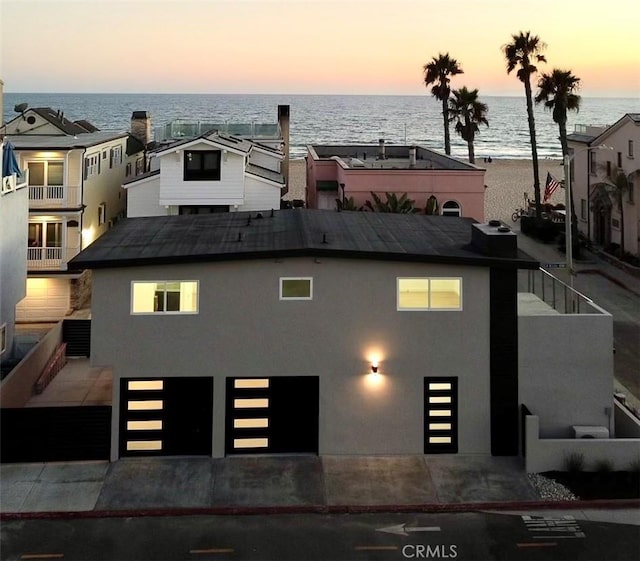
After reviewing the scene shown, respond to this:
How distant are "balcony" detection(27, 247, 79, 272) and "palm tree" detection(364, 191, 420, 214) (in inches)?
554

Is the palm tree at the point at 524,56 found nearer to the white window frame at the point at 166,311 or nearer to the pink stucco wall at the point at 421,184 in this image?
the pink stucco wall at the point at 421,184

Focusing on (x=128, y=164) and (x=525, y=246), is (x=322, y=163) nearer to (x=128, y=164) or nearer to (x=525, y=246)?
(x=128, y=164)

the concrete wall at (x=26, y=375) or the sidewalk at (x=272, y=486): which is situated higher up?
the concrete wall at (x=26, y=375)

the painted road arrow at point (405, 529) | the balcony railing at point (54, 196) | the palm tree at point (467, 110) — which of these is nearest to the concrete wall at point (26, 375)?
the balcony railing at point (54, 196)

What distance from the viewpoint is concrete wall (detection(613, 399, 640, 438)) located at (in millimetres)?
17000

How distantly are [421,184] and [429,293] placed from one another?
14.8 meters

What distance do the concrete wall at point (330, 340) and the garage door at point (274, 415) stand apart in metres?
0.28

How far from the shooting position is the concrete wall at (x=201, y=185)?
28.2 m

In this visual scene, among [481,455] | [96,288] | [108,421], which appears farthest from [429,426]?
[96,288]

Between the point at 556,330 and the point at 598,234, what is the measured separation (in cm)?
3103

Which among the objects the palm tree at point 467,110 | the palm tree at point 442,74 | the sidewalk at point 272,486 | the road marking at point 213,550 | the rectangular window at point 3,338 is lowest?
the road marking at point 213,550

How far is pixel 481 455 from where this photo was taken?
17188mm

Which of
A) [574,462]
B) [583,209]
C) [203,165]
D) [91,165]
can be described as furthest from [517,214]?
[574,462]

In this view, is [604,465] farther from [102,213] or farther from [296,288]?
[102,213]
